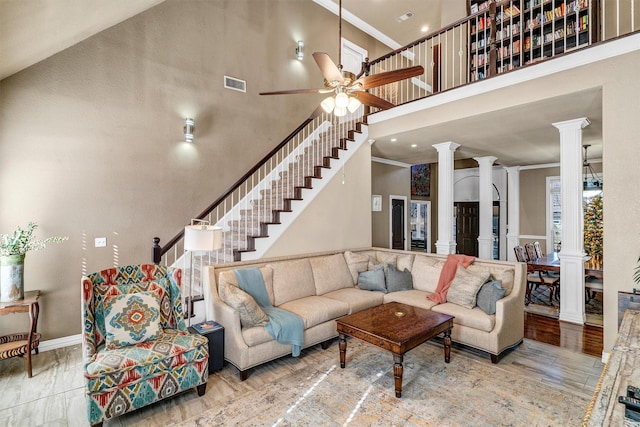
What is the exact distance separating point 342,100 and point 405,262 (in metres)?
2.77

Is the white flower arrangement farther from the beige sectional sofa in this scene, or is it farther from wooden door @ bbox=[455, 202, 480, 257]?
wooden door @ bbox=[455, 202, 480, 257]

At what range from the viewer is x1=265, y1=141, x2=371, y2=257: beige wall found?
4.79 m

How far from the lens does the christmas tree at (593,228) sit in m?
6.38

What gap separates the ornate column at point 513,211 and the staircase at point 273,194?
503 cm

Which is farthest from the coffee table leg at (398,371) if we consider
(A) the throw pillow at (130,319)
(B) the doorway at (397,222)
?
(B) the doorway at (397,222)

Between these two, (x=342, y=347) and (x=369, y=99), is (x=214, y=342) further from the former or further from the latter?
(x=369, y=99)

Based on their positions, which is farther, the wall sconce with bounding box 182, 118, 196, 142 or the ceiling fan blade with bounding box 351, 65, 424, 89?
the wall sconce with bounding box 182, 118, 196, 142

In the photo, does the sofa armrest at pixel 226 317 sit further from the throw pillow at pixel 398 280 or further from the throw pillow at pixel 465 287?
the throw pillow at pixel 465 287

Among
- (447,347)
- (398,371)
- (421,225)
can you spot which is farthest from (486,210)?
(398,371)

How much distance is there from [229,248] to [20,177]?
2518 millimetres

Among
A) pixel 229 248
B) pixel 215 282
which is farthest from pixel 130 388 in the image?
pixel 229 248

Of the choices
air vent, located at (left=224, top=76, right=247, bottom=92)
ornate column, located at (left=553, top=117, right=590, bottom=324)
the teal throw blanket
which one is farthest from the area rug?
air vent, located at (left=224, top=76, right=247, bottom=92)

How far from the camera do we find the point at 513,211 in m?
8.55

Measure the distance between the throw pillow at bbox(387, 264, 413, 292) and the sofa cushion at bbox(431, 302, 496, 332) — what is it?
74 cm
